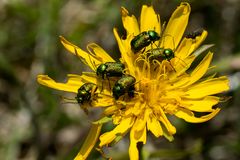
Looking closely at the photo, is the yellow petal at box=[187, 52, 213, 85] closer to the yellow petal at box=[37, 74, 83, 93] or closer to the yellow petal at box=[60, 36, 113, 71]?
the yellow petal at box=[60, 36, 113, 71]

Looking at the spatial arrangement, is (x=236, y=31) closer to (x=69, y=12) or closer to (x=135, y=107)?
(x=69, y=12)

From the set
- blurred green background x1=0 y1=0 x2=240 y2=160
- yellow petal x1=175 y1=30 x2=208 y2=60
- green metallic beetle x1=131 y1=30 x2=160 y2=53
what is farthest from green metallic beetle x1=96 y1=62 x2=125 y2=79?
blurred green background x1=0 y1=0 x2=240 y2=160

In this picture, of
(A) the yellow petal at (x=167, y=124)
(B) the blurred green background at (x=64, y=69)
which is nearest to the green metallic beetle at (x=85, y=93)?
(A) the yellow petal at (x=167, y=124)

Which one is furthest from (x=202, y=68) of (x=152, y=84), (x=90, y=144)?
(x=90, y=144)

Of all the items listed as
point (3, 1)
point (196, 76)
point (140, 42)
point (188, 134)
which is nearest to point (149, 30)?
point (140, 42)

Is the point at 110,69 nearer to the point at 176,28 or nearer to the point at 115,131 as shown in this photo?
the point at 115,131

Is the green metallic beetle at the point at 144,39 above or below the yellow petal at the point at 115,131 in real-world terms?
above

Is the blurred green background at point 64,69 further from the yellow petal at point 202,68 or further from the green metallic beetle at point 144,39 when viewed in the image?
the green metallic beetle at point 144,39
